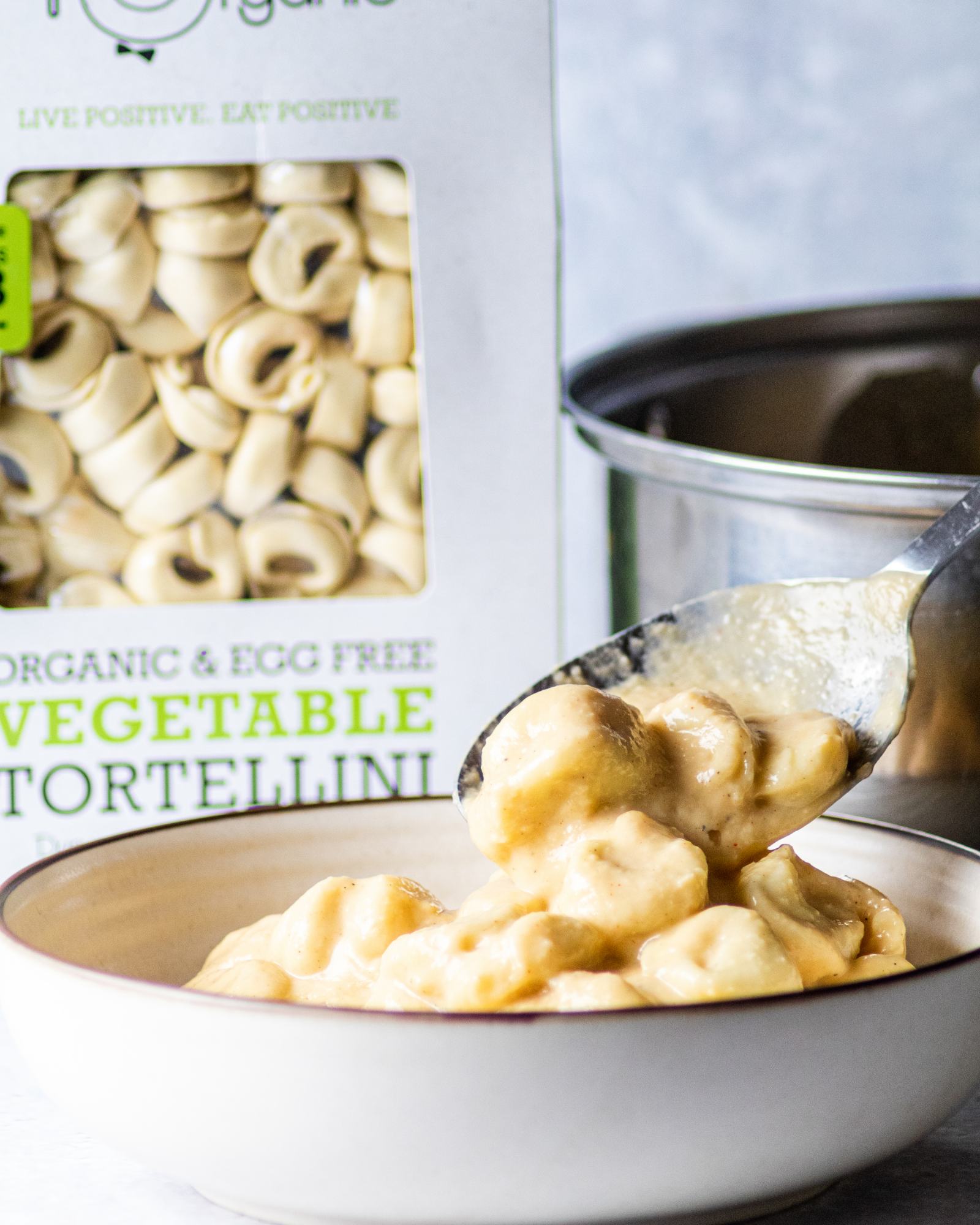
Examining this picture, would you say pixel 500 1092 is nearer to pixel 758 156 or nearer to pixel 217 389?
pixel 217 389

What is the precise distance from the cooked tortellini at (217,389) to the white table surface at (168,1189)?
1.21 ft

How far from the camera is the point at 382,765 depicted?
99 centimetres

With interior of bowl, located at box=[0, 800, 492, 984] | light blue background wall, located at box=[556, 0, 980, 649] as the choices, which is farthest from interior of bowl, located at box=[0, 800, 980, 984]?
light blue background wall, located at box=[556, 0, 980, 649]

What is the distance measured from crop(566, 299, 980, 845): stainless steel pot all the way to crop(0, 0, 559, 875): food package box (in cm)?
8

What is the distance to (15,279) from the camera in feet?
3.11

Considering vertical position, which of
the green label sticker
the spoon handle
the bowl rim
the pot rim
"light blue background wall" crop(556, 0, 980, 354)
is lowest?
the bowl rim

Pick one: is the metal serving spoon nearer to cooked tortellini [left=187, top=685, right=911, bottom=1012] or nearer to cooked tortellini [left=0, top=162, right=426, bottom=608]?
cooked tortellini [left=187, top=685, right=911, bottom=1012]

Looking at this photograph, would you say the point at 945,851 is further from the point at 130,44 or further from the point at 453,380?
the point at 130,44

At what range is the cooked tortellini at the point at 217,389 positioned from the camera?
3.15 feet

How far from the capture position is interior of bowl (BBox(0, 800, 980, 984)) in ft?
2.39

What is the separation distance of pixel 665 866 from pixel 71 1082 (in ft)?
0.77

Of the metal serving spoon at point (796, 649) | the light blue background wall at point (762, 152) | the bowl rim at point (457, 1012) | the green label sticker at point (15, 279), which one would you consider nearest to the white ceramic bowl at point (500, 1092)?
the bowl rim at point (457, 1012)

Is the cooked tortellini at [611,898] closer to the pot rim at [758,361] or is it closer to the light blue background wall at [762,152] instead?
the pot rim at [758,361]

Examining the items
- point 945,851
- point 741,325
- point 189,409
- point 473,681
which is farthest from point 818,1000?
point 741,325
